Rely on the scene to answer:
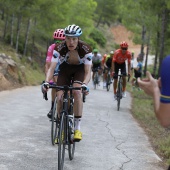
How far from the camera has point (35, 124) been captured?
9.50 m

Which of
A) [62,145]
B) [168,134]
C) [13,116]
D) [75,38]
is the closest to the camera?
[62,145]

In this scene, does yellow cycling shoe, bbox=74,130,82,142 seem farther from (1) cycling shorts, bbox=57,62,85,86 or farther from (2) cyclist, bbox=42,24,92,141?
(1) cycling shorts, bbox=57,62,85,86

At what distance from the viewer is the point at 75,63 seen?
6750mm

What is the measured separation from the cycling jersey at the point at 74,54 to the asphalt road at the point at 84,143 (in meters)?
1.59

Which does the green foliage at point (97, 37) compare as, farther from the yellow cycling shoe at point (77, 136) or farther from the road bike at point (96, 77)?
the yellow cycling shoe at point (77, 136)

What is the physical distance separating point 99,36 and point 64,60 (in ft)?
197

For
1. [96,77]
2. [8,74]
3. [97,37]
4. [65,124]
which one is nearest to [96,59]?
[96,77]

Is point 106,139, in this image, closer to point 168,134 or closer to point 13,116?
point 168,134

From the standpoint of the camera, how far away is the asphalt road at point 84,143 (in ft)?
21.2

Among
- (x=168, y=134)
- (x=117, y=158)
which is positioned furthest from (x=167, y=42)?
(x=117, y=158)

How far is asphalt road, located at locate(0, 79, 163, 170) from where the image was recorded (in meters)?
6.46

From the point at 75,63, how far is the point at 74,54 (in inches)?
7.2

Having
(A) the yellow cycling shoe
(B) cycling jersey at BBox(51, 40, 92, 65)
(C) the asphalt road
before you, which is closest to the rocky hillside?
(C) the asphalt road

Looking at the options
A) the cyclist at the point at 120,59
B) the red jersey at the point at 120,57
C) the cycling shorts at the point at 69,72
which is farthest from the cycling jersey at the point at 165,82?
the red jersey at the point at 120,57
